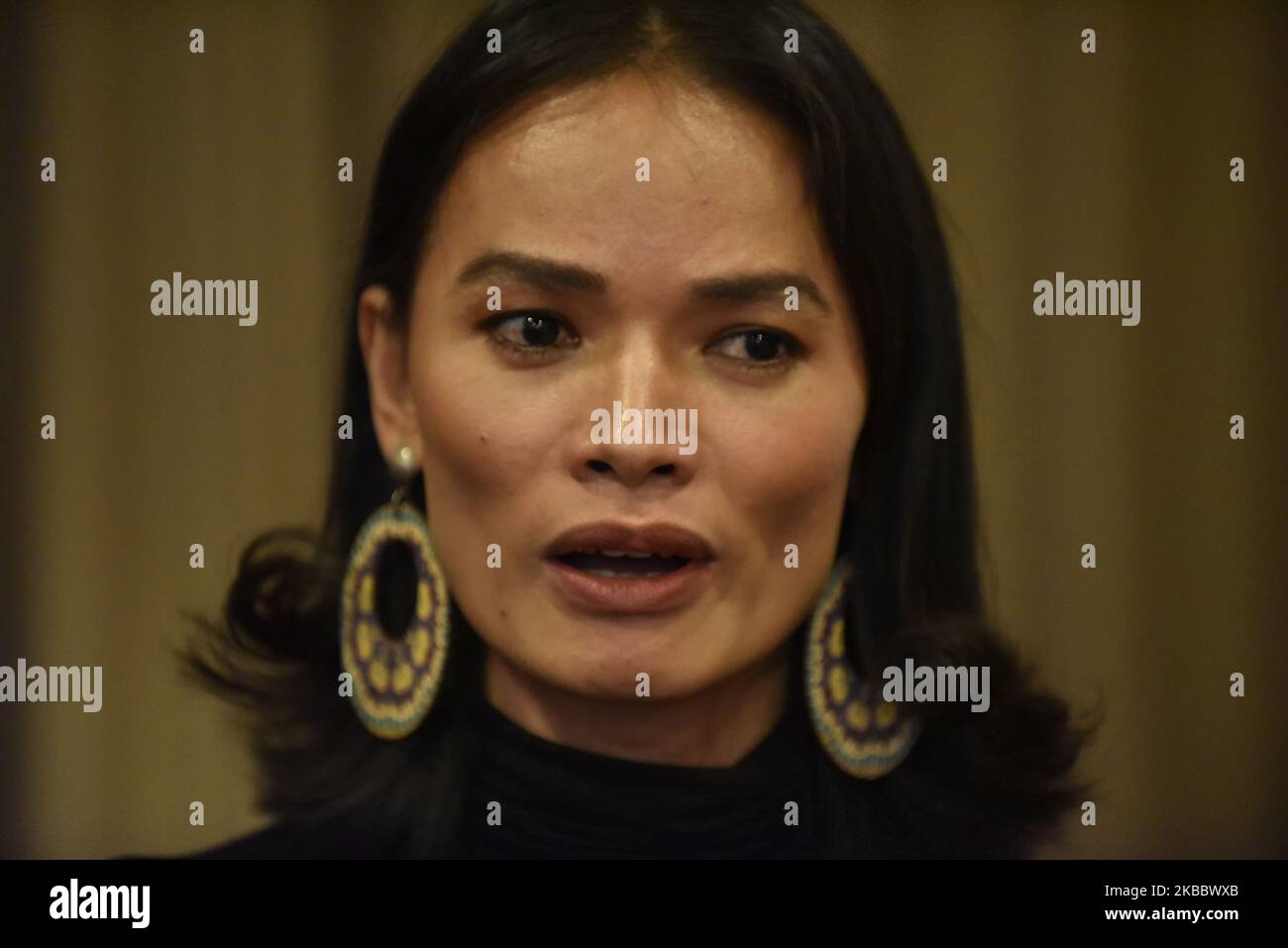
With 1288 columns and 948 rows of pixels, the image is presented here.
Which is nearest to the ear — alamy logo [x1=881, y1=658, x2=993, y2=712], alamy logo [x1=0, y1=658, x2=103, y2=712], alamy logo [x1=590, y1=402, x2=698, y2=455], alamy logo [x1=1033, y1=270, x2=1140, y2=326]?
alamy logo [x1=590, y1=402, x2=698, y2=455]

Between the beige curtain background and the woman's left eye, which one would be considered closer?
the woman's left eye

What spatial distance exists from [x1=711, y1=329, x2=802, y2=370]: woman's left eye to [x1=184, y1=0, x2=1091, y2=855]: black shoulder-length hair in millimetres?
104

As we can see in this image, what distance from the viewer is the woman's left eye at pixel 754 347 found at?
1.65m

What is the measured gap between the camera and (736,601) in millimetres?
1669

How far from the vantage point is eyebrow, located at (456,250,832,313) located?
5.31 ft

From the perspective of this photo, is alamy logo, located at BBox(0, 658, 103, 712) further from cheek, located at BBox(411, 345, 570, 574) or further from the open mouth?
the open mouth

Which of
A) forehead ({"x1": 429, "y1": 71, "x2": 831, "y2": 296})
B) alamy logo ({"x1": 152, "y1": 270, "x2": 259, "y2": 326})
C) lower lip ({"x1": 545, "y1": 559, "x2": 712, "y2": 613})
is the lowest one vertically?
lower lip ({"x1": 545, "y1": 559, "x2": 712, "y2": 613})

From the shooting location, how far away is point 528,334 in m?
1.65

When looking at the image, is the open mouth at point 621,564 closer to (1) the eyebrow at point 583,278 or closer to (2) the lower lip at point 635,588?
(2) the lower lip at point 635,588

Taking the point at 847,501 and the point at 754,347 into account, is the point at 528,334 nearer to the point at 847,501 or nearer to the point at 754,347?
the point at 754,347
